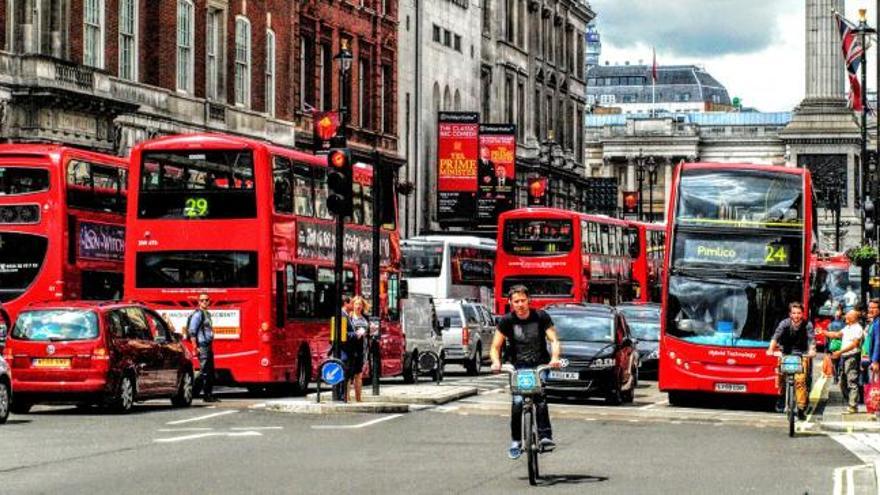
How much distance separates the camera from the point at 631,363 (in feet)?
121

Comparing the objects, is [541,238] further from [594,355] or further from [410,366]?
[594,355]

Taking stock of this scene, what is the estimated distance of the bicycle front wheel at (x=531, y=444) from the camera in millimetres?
18641

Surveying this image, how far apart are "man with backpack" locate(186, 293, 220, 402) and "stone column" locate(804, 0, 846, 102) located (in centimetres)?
10635

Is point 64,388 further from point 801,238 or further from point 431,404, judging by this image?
point 801,238

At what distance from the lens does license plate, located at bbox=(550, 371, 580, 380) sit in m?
34.8

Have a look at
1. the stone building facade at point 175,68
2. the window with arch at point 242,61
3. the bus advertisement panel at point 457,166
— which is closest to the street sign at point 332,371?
the stone building facade at point 175,68

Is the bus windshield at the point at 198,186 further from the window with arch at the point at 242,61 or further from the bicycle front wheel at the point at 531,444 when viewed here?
the window with arch at the point at 242,61

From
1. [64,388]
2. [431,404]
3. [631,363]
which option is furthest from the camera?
[631,363]

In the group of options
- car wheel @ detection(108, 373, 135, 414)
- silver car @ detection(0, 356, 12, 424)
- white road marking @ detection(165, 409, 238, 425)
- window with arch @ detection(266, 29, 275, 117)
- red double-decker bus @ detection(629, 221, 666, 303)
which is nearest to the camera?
silver car @ detection(0, 356, 12, 424)

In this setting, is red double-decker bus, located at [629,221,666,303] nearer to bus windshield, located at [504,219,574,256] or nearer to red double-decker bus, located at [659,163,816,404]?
bus windshield, located at [504,219,574,256]

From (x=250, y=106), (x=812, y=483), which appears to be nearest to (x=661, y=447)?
(x=812, y=483)

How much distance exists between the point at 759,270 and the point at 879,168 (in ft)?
45.3

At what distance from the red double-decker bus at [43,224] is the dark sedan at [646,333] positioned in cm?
1587

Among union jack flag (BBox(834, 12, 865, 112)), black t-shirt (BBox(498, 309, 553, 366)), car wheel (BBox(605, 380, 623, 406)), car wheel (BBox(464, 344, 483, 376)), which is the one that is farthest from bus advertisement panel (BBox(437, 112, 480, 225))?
black t-shirt (BBox(498, 309, 553, 366))
